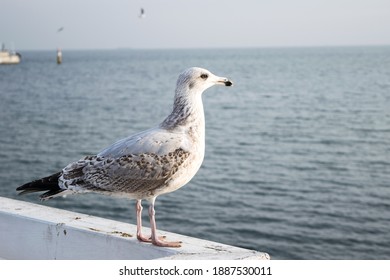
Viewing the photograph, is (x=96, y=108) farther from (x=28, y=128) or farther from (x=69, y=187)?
(x=69, y=187)

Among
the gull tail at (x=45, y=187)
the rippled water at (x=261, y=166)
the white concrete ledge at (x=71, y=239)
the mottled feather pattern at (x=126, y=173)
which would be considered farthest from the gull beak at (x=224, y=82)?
the rippled water at (x=261, y=166)

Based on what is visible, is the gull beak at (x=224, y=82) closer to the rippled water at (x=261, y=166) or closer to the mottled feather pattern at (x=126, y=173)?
the mottled feather pattern at (x=126, y=173)

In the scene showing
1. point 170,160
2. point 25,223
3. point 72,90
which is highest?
point 170,160

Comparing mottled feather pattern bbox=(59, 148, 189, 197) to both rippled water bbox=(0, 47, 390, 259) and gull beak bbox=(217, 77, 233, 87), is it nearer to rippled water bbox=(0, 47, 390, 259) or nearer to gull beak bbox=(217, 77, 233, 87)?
gull beak bbox=(217, 77, 233, 87)

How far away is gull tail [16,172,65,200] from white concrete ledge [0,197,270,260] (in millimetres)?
118

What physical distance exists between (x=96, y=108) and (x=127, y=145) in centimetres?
4485

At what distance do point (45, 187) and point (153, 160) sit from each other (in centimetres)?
79

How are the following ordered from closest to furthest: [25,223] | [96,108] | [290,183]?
1. [25,223]
2. [290,183]
3. [96,108]

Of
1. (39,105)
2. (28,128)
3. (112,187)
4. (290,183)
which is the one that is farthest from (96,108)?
(112,187)

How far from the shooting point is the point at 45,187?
413 centimetres

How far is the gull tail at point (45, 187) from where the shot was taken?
410cm

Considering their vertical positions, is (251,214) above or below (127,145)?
below

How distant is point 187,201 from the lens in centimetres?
1856

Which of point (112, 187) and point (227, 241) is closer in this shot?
point (112, 187)
